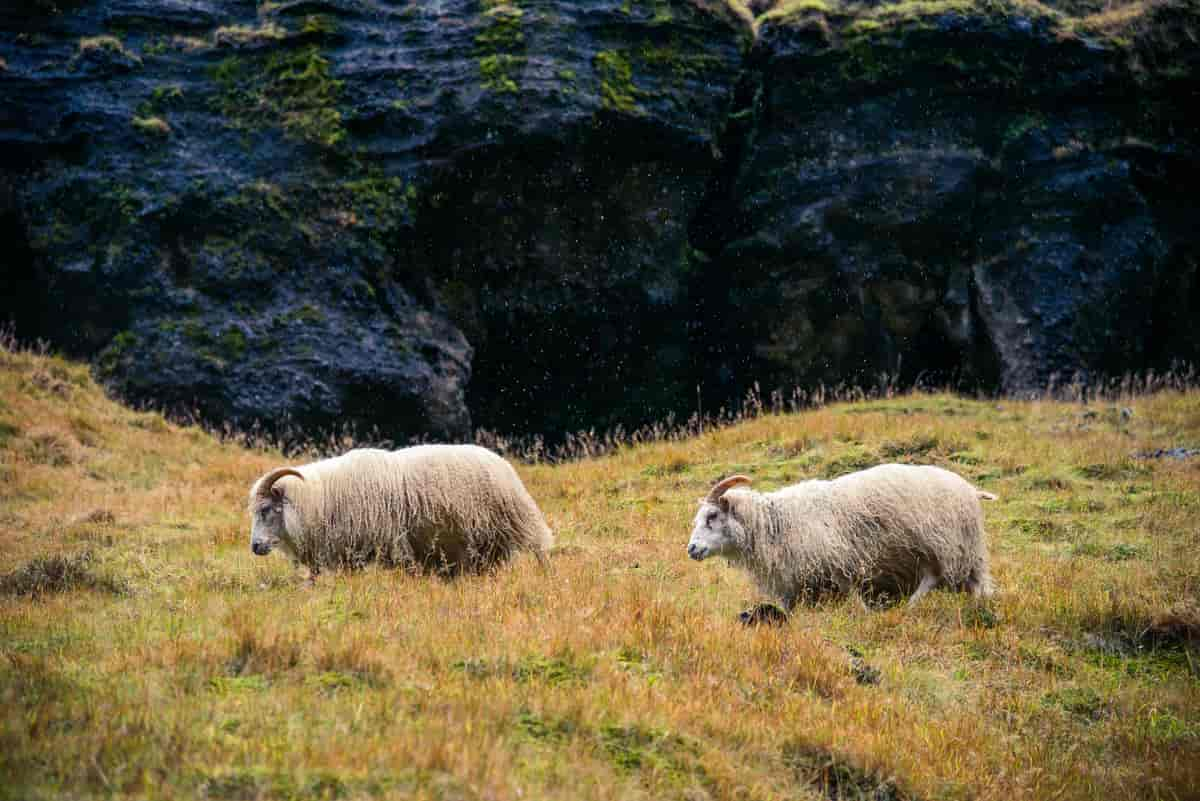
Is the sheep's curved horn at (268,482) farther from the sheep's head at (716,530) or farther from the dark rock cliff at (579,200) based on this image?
the dark rock cliff at (579,200)

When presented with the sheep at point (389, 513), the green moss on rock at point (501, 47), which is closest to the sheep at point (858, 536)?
the sheep at point (389, 513)

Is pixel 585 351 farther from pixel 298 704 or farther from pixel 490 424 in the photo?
pixel 298 704

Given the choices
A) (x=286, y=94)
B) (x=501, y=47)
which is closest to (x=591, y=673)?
(x=501, y=47)

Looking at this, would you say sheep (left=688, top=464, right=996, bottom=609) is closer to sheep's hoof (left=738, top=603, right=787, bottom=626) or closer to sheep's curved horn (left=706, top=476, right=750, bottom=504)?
sheep's curved horn (left=706, top=476, right=750, bottom=504)

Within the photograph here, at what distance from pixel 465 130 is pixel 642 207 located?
3.76m

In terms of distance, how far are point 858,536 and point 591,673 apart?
3145 mm

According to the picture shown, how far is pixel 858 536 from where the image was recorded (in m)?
8.38

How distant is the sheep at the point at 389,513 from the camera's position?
9.05m

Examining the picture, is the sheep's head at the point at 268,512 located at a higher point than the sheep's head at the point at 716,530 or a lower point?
lower

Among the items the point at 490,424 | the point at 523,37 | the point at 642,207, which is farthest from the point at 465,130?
the point at 490,424

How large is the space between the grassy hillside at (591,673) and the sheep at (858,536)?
31 centimetres

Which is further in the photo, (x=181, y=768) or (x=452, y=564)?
(x=452, y=564)

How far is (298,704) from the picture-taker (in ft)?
17.7

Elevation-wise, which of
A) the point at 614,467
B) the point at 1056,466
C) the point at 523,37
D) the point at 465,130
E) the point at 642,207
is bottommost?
the point at 614,467
